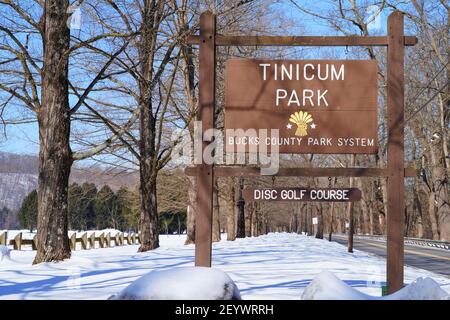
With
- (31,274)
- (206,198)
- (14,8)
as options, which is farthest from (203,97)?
(14,8)

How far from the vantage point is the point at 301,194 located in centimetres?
878

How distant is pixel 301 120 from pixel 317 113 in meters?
0.26

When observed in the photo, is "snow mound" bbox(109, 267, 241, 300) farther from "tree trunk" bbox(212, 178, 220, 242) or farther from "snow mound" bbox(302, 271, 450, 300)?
"tree trunk" bbox(212, 178, 220, 242)

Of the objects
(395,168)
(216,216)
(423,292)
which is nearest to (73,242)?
(216,216)

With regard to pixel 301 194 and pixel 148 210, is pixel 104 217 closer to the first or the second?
pixel 148 210

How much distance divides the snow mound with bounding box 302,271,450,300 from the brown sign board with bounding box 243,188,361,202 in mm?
3183

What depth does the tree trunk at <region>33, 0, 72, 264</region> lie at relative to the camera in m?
13.4

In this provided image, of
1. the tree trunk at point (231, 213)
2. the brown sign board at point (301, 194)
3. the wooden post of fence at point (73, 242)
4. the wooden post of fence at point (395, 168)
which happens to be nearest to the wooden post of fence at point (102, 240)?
the wooden post of fence at point (73, 242)

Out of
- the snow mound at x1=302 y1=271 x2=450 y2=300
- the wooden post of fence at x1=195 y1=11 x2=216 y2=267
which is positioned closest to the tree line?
the wooden post of fence at x1=195 y1=11 x2=216 y2=267

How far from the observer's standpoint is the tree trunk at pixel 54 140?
13.4 m

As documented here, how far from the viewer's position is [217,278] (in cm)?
548

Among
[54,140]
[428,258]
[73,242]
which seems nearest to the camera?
[54,140]
